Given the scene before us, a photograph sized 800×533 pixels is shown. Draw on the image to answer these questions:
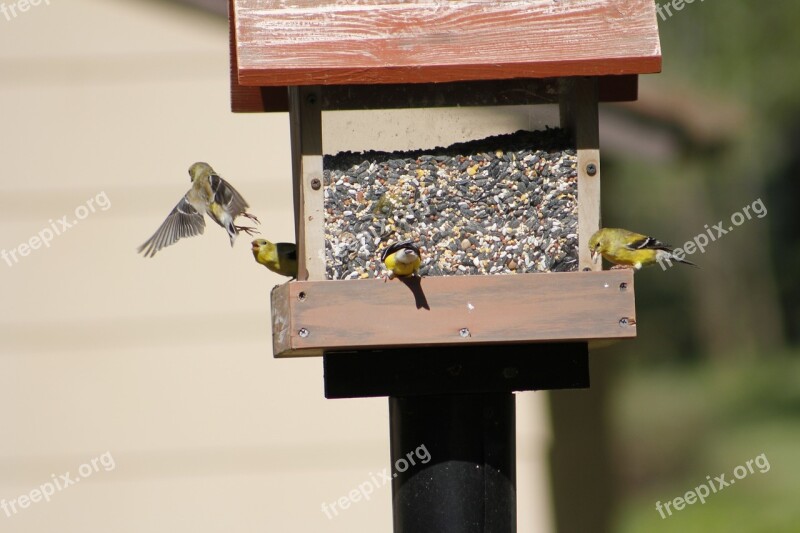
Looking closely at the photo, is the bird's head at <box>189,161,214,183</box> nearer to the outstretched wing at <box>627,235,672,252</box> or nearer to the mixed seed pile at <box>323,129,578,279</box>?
the mixed seed pile at <box>323,129,578,279</box>

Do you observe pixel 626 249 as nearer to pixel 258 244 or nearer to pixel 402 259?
pixel 402 259

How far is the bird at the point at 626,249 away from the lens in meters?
2.65

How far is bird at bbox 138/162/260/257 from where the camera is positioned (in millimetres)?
3363

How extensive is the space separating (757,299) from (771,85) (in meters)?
2.21

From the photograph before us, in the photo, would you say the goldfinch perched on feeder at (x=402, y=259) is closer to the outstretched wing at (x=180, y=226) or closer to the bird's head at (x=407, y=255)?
the bird's head at (x=407, y=255)

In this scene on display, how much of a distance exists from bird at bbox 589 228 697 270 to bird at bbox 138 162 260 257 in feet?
3.82

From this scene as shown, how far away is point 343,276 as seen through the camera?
2.64 metres

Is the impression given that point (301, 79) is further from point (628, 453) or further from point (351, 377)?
point (628, 453)

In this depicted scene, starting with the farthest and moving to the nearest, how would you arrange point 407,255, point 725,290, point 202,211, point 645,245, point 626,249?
point 725,290
point 202,211
point 645,245
point 626,249
point 407,255

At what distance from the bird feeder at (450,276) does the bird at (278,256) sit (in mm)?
533

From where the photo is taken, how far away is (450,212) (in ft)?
8.64

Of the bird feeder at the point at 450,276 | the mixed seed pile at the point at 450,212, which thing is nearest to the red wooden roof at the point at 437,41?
the bird feeder at the point at 450,276

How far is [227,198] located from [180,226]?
29 cm

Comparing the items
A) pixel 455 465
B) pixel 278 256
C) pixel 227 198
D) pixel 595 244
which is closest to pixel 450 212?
pixel 595 244
